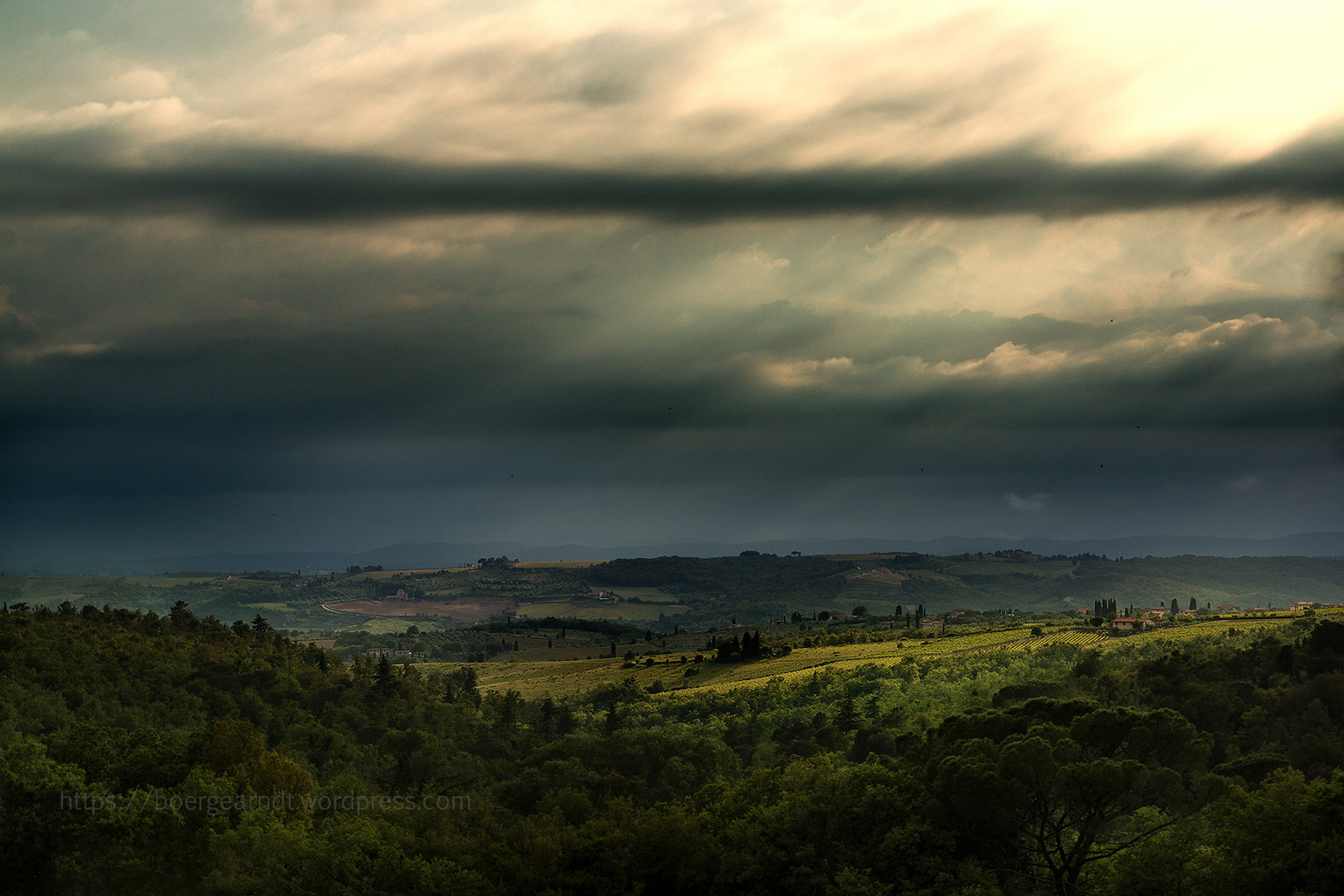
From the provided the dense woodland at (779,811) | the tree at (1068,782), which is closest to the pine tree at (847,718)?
the dense woodland at (779,811)

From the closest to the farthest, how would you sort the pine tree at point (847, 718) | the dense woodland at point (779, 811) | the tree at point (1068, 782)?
the tree at point (1068, 782) → the dense woodland at point (779, 811) → the pine tree at point (847, 718)

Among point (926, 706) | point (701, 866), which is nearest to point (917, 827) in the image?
point (701, 866)

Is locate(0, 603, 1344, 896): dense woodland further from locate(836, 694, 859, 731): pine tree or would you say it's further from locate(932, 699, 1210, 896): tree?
locate(836, 694, 859, 731): pine tree

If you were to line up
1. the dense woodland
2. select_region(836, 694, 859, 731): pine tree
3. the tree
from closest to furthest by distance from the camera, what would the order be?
1. the tree
2. the dense woodland
3. select_region(836, 694, 859, 731): pine tree

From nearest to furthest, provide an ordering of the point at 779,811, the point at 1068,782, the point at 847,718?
the point at 1068,782
the point at 779,811
the point at 847,718

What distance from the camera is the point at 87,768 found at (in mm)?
92562

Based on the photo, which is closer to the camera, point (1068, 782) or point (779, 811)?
point (1068, 782)

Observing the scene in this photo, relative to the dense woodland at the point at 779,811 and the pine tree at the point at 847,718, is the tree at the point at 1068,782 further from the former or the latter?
the pine tree at the point at 847,718

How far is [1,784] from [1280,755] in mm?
109237

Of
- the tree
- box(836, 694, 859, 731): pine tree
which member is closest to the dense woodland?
the tree

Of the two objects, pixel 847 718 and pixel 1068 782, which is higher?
pixel 1068 782

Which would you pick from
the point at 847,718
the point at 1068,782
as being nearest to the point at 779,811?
the point at 1068,782

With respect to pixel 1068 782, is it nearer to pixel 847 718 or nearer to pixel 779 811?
pixel 779 811

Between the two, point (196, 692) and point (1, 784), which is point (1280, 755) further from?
point (196, 692)
